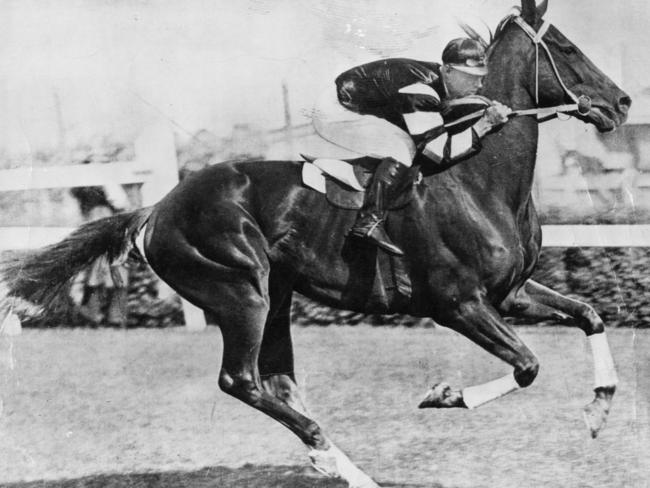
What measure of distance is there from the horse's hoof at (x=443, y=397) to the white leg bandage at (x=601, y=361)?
2.31 feet

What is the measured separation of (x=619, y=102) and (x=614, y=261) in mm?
832

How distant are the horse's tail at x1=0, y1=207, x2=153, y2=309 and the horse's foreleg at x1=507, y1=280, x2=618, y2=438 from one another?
1.99 meters

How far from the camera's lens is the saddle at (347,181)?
5203 mm

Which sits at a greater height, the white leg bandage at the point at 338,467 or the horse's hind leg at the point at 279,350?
the horse's hind leg at the point at 279,350

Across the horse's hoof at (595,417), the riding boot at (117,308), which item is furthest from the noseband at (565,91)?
the riding boot at (117,308)

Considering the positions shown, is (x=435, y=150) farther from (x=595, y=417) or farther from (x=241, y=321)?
(x=595, y=417)

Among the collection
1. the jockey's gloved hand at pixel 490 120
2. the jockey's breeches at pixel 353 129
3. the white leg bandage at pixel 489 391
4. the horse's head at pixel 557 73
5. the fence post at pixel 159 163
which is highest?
the horse's head at pixel 557 73

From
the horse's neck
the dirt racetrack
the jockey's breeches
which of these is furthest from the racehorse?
the jockey's breeches

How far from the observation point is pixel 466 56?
537 cm

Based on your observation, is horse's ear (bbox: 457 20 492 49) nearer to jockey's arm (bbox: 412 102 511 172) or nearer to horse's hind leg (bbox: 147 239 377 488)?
jockey's arm (bbox: 412 102 511 172)

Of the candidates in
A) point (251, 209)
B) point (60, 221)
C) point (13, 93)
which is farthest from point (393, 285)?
point (13, 93)

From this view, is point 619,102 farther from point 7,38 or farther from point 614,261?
point 7,38

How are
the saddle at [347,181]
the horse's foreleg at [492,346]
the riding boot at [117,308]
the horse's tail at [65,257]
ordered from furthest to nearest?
the riding boot at [117,308], the horse's tail at [65,257], the saddle at [347,181], the horse's foreleg at [492,346]

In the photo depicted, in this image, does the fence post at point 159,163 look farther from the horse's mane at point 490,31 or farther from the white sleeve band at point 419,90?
the horse's mane at point 490,31
